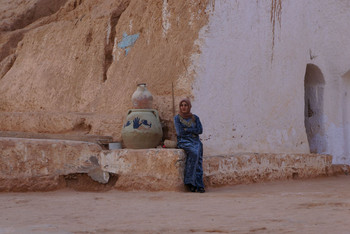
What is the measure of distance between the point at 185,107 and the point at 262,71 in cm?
173

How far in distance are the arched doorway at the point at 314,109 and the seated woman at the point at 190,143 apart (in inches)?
138

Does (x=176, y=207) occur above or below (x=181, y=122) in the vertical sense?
below

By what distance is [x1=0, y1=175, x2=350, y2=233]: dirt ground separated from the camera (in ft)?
8.83

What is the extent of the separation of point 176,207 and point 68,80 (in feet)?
14.2

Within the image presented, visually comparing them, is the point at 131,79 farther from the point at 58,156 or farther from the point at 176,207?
the point at 176,207

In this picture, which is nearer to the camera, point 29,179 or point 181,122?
point 29,179

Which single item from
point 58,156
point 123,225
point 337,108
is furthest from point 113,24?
point 123,225

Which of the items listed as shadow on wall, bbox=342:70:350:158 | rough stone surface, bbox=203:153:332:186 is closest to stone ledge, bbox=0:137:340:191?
rough stone surface, bbox=203:153:332:186

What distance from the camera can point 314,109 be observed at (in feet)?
26.4

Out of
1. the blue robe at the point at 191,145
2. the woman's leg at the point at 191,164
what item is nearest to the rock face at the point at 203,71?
the blue robe at the point at 191,145

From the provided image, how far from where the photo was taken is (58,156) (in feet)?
15.9

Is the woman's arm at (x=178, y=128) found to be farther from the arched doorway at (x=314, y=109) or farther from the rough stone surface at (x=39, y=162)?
the arched doorway at (x=314, y=109)

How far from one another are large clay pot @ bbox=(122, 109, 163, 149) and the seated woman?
0.85 feet

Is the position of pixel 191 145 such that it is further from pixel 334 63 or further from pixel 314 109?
pixel 334 63
